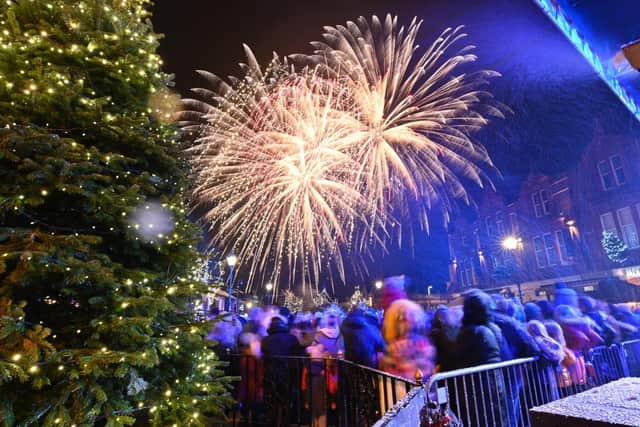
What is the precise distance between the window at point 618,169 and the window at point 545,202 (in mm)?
6315

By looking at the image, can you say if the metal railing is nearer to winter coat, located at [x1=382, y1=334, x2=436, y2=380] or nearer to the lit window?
winter coat, located at [x1=382, y1=334, x2=436, y2=380]

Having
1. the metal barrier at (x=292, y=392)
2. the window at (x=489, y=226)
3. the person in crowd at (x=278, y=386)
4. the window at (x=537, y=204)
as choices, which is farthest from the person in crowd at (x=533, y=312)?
the window at (x=489, y=226)

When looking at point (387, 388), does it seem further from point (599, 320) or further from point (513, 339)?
point (599, 320)

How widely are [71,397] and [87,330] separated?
1.86 feet

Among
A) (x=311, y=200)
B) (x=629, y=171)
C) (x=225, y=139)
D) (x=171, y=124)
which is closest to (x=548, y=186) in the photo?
(x=629, y=171)

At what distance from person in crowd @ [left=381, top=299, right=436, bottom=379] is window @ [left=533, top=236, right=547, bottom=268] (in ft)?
104

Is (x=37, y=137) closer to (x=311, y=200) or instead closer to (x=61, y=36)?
(x=61, y=36)

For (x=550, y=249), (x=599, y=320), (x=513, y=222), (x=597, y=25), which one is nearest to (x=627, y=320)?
(x=599, y=320)

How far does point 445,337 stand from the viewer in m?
5.45

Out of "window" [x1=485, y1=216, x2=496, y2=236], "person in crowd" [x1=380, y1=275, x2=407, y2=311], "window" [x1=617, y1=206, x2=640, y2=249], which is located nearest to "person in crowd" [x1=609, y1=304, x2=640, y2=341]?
"person in crowd" [x1=380, y1=275, x2=407, y2=311]

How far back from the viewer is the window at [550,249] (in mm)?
30016

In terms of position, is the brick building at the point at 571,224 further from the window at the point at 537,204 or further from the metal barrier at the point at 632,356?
the metal barrier at the point at 632,356

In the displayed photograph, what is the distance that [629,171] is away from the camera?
2383cm

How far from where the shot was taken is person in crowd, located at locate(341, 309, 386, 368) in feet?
20.7
